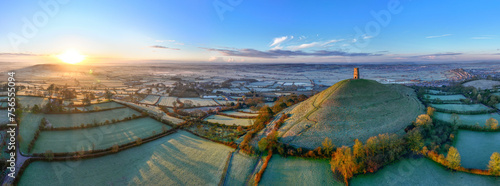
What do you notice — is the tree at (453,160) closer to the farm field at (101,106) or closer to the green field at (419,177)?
the green field at (419,177)

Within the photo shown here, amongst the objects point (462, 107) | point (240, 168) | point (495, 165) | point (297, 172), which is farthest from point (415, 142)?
point (462, 107)

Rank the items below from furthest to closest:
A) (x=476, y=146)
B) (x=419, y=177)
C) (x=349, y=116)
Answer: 1. (x=349, y=116)
2. (x=476, y=146)
3. (x=419, y=177)

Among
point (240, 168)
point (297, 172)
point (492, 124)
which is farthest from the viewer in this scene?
point (492, 124)

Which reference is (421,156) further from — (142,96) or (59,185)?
(142,96)

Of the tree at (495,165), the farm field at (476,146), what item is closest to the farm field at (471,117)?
the farm field at (476,146)

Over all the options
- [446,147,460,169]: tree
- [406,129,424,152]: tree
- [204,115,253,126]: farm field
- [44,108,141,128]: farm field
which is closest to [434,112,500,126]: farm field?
[406,129,424,152]: tree

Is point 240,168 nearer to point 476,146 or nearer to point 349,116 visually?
point 349,116

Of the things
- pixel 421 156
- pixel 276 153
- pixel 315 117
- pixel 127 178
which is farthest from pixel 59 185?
pixel 421 156
